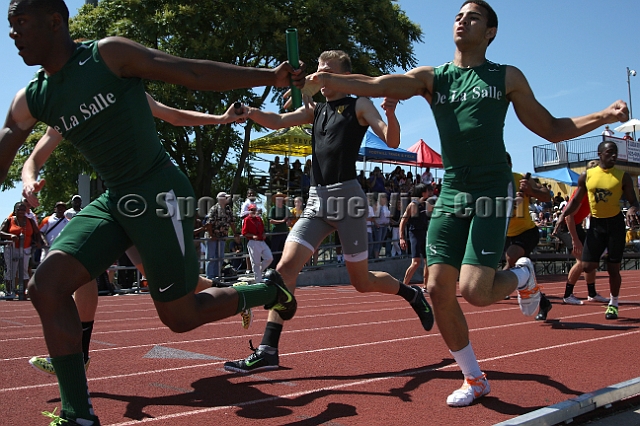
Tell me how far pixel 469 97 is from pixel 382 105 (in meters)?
0.60

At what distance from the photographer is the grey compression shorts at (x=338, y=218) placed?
206 inches

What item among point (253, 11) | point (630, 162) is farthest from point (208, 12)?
point (630, 162)

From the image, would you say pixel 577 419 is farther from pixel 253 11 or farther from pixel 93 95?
pixel 253 11

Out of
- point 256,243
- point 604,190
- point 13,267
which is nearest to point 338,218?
point 604,190

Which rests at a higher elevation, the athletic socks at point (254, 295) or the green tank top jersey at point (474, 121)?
the green tank top jersey at point (474, 121)

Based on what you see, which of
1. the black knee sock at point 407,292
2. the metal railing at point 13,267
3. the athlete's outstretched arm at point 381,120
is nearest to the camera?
the athlete's outstretched arm at point 381,120

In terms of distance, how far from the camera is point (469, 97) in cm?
411

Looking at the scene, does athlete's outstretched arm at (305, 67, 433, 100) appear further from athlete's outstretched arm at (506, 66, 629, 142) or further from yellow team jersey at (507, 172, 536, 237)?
yellow team jersey at (507, 172, 536, 237)

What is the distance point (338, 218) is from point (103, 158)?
2.31m

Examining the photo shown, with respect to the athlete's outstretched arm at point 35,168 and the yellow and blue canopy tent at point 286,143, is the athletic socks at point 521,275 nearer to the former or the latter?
the athlete's outstretched arm at point 35,168

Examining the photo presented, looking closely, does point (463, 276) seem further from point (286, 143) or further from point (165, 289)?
point (286, 143)

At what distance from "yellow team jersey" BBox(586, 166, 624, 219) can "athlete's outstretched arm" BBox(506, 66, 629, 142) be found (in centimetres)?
440

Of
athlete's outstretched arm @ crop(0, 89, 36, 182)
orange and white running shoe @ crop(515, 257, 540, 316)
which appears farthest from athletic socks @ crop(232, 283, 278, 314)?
orange and white running shoe @ crop(515, 257, 540, 316)

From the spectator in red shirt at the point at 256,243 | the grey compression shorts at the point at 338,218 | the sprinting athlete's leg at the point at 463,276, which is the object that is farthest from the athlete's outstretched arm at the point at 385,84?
the spectator in red shirt at the point at 256,243
